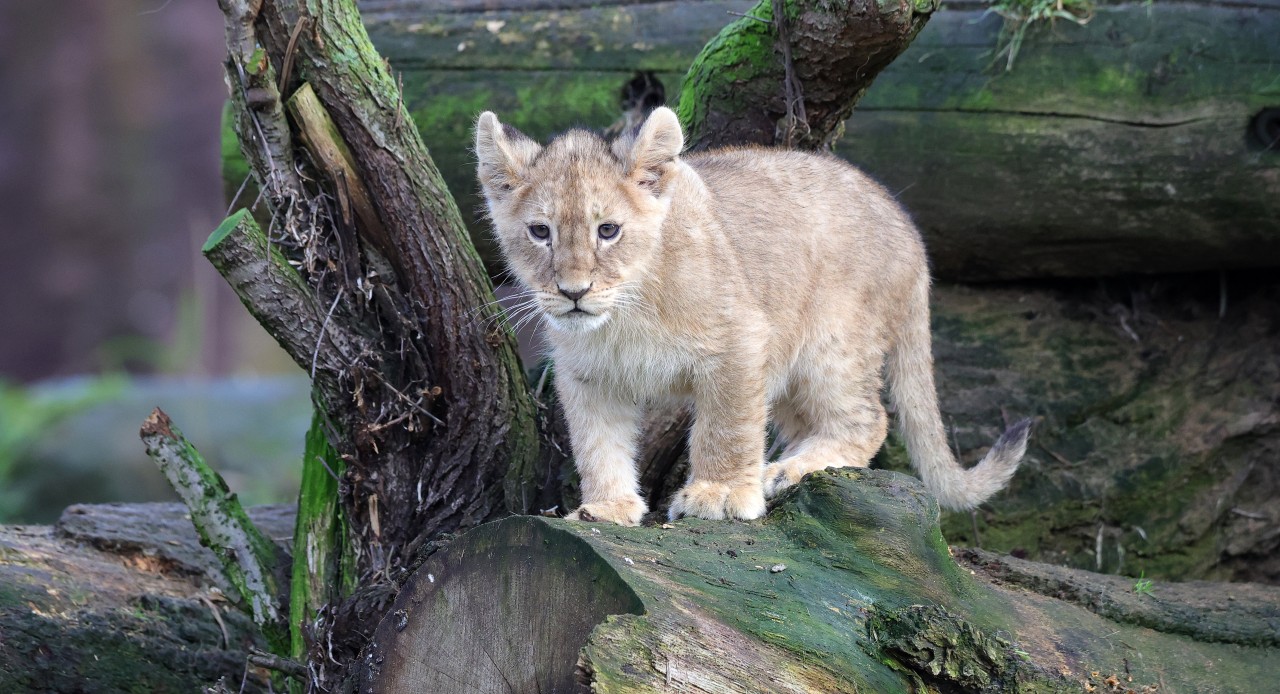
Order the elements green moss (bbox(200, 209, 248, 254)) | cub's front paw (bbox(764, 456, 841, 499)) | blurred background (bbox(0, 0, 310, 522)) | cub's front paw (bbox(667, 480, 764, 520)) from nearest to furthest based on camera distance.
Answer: green moss (bbox(200, 209, 248, 254))
cub's front paw (bbox(667, 480, 764, 520))
cub's front paw (bbox(764, 456, 841, 499))
blurred background (bbox(0, 0, 310, 522))

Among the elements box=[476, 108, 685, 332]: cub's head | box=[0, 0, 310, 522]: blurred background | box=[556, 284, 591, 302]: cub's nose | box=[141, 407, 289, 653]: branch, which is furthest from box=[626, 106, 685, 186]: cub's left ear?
box=[0, 0, 310, 522]: blurred background

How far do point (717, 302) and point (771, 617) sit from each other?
1748mm

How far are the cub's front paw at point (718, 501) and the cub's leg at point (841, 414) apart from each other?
0.62 m

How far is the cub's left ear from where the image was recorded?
454 centimetres

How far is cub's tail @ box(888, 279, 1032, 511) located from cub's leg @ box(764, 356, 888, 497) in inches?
8.9

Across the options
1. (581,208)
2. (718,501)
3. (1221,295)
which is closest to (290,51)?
(581,208)

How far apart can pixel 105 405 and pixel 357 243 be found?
7.53 metres

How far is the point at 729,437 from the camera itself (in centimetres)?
466

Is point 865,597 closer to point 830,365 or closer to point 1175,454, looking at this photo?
point 830,365

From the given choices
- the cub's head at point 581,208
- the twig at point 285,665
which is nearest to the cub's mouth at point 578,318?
the cub's head at point 581,208

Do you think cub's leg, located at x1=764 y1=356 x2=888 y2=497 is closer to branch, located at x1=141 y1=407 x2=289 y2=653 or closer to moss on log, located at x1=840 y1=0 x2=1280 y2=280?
moss on log, located at x1=840 y1=0 x2=1280 y2=280

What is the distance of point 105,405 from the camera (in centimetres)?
1099

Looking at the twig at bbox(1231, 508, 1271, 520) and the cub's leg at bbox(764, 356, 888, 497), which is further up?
the cub's leg at bbox(764, 356, 888, 497)

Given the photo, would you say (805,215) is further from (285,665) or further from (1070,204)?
(285,665)
